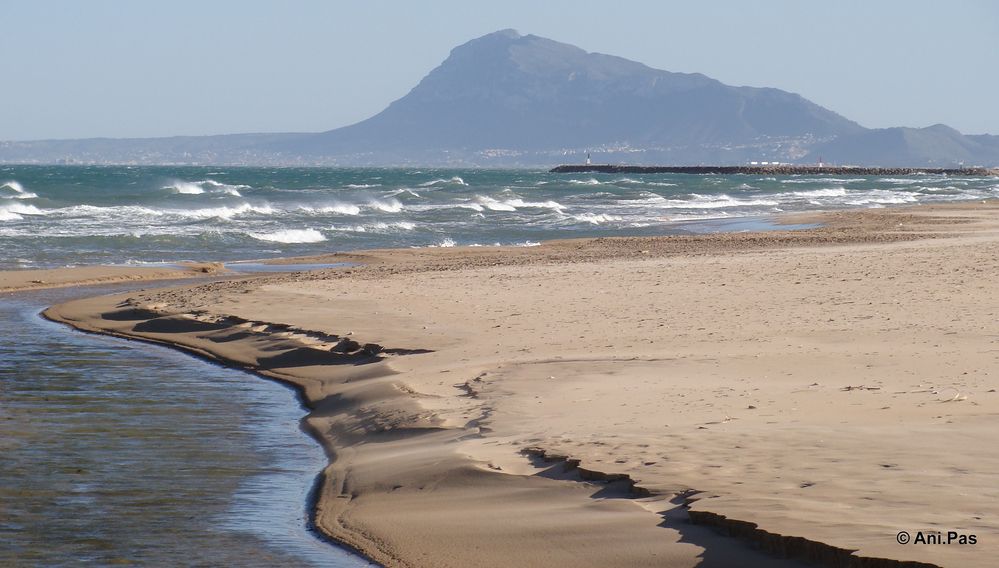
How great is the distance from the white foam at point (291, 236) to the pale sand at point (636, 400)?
13.6 metres

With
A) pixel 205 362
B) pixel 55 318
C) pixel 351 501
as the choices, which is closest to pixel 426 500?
pixel 351 501

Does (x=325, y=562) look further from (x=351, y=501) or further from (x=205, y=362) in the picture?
(x=205, y=362)

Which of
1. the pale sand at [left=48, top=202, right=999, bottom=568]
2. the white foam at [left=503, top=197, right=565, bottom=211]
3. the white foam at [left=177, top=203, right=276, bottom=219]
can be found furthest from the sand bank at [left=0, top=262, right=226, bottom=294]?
the white foam at [left=503, top=197, right=565, bottom=211]

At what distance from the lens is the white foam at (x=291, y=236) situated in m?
33.3

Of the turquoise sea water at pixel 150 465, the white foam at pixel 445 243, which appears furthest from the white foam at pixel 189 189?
the turquoise sea water at pixel 150 465

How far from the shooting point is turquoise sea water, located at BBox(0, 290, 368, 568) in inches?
272

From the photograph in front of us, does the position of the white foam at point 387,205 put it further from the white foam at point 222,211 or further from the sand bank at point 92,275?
the sand bank at point 92,275

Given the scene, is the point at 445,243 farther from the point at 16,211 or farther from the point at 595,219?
the point at 16,211

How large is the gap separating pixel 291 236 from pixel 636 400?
83.3 feet

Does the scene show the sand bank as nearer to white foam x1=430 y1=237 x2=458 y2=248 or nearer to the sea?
the sea

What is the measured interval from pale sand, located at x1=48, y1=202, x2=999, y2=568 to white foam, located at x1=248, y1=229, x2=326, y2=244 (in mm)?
13616

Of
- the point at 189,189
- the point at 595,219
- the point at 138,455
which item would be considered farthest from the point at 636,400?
the point at 189,189

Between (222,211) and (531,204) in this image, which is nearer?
(222,211)

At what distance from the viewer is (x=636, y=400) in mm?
9398
